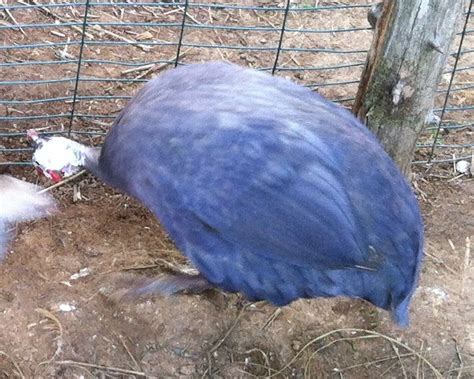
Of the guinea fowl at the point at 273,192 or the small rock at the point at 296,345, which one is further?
the small rock at the point at 296,345

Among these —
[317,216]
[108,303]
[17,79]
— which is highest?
[317,216]

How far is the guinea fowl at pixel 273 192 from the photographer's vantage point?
2.09 metres

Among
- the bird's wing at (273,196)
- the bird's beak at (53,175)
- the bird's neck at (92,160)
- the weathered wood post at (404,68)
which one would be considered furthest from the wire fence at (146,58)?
the bird's wing at (273,196)

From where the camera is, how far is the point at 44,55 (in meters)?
3.26

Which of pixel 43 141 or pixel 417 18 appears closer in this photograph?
pixel 417 18

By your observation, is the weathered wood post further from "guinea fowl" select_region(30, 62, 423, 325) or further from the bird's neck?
the bird's neck

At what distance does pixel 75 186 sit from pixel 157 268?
45cm

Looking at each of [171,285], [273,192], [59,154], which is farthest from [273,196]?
[59,154]

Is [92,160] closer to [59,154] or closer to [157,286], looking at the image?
[59,154]

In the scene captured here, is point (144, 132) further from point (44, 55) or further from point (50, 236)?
point (44, 55)

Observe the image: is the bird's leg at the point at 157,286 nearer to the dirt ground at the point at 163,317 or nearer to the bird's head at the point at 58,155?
the dirt ground at the point at 163,317

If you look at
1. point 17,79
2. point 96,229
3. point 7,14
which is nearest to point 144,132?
point 96,229

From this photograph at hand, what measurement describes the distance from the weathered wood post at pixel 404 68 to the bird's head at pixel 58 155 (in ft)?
2.75

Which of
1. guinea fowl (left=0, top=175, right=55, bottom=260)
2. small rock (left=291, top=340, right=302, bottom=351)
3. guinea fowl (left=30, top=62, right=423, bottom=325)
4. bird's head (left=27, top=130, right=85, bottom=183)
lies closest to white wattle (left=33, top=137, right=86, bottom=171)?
bird's head (left=27, top=130, right=85, bottom=183)
